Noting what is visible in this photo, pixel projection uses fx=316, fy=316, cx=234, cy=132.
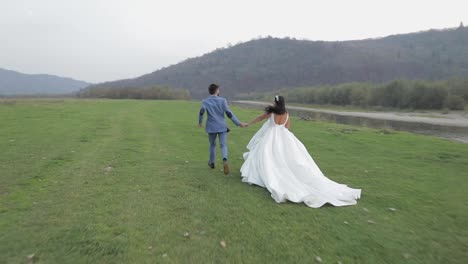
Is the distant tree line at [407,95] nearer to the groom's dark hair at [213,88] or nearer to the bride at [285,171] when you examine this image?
A: the bride at [285,171]

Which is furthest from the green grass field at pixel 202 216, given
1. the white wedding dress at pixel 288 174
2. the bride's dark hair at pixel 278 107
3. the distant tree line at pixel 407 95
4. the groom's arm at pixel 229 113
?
the distant tree line at pixel 407 95

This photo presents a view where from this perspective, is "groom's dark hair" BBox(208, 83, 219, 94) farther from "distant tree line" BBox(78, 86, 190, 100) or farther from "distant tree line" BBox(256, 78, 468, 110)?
"distant tree line" BBox(78, 86, 190, 100)

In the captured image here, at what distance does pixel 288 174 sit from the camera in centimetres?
791

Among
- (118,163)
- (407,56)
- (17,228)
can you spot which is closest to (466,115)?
(118,163)

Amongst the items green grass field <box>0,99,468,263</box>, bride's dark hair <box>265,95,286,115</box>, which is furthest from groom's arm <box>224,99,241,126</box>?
green grass field <box>0,99,468,263</box>

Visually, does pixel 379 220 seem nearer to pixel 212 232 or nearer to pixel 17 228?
pixel 212 232

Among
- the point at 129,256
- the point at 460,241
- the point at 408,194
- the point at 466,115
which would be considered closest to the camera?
the point at 129,256

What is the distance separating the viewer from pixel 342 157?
45.0ft

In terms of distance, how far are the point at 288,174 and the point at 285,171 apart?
0.40 ft

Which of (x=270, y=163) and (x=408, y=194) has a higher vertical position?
(x=270, y=163)

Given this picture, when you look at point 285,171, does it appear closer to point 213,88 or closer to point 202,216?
point 202,216

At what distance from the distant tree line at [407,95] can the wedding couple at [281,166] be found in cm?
7435

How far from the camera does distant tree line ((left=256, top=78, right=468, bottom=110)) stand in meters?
69.2

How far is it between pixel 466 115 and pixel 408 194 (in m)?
65.1
